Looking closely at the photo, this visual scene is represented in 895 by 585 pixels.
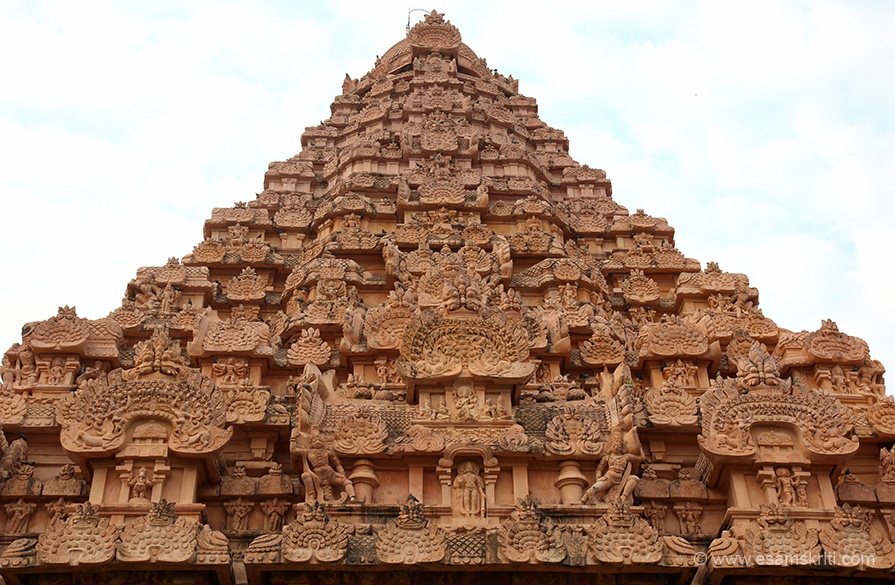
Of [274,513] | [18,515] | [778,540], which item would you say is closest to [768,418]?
[778,540]

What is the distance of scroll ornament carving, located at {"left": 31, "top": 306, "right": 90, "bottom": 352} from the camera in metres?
18.2

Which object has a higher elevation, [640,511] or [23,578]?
[640,511]

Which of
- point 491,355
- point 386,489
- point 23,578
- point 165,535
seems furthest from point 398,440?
point 23,578

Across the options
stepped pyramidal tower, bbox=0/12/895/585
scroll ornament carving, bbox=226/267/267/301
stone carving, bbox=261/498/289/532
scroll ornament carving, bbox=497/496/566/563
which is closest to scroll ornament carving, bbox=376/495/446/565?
stepped pyramidal tower, bbox=0/12/895/585

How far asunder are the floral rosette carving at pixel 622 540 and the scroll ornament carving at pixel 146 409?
6.05 meters

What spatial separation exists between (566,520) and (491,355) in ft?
11.2

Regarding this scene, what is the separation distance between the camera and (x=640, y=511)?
14.2 meters

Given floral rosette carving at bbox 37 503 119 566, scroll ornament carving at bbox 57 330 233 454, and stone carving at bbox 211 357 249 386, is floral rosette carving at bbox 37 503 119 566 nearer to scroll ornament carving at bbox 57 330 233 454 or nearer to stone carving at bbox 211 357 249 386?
scroll ornament carving at bbox 57 330 233 454

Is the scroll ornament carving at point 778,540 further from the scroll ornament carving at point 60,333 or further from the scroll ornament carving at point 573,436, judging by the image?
the scroll ornament carving at point 60,333

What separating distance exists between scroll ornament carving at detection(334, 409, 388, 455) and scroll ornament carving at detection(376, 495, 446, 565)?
1905 millimetres

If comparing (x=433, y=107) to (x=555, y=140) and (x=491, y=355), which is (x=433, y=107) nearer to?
(x=555, y=140)

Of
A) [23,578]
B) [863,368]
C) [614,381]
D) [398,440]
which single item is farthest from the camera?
[863,368]

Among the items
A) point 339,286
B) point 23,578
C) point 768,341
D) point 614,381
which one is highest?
point 339,286

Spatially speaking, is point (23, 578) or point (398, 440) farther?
point (398, 440)
